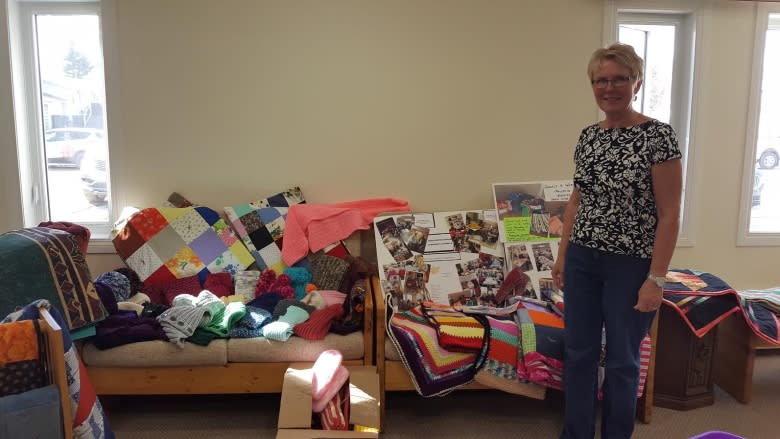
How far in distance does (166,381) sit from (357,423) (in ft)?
2.81

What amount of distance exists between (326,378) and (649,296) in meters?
1.19

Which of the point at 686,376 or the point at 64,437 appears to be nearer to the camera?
the point at 64,437

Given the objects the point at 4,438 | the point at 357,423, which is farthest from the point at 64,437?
the point at 357,423

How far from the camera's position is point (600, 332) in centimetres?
204

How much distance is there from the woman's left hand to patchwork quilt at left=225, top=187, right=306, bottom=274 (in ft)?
5.79

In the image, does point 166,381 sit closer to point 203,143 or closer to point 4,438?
point 4,438

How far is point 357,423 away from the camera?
2.13 m

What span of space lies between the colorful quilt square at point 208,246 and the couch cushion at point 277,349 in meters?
0.65

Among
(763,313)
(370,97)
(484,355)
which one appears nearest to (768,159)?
(763,313)

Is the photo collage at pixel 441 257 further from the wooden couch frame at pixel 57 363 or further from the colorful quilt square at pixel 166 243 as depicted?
the wooden couch frame at pixel 57 363

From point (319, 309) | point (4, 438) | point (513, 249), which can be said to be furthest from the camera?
point (513, 249)

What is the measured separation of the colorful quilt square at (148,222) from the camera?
112 inches

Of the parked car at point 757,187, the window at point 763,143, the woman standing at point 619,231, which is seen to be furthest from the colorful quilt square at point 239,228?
the parked car at point 757,187

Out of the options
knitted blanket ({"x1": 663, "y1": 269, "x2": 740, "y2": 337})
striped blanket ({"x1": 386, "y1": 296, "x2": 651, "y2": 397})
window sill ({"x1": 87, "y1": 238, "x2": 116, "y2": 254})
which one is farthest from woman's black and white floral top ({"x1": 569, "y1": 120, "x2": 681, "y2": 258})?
window sill ({"x1": 87, "y1": 238, "x2": 116, "y2": 254})
